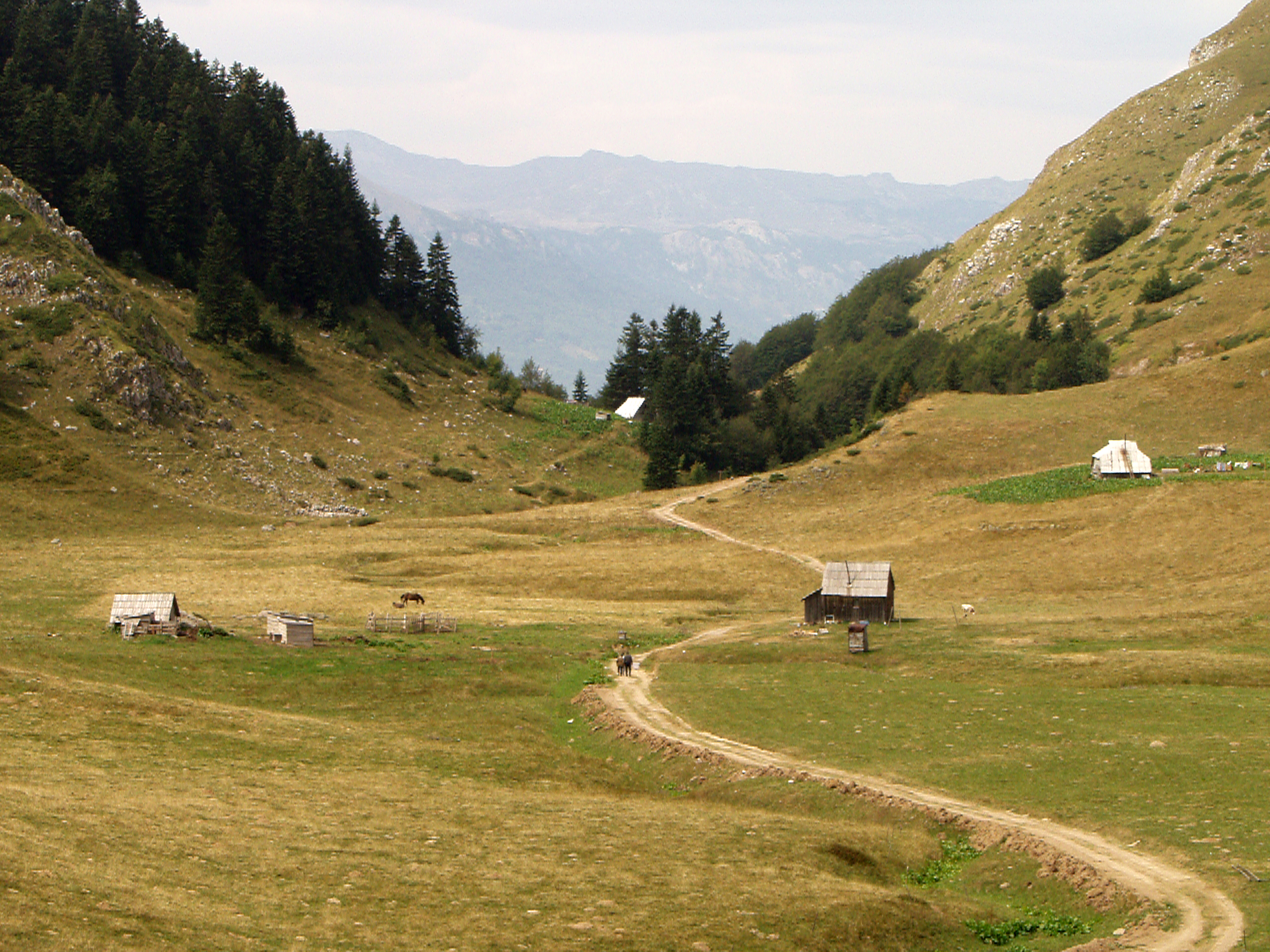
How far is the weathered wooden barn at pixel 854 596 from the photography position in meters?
61.8

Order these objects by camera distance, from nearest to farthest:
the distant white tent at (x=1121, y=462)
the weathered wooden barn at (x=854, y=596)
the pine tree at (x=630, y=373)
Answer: the weathered wooden barn at (x=854, y=596) < the distant white tent at (x=1121, y=462) < the pine tree at (x=630, y=373)

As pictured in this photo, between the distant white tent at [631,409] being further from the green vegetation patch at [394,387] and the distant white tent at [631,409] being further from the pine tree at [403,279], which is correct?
the green vegetation patch at [394,387]

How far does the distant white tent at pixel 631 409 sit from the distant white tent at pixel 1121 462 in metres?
74.4

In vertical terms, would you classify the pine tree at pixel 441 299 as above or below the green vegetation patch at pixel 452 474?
above

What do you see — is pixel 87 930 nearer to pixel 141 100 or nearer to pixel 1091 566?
pixel 1091 566

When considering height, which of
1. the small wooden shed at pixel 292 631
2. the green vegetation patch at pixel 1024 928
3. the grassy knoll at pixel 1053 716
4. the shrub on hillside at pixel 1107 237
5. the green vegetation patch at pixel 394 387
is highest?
the shrub on hillside at pixel 1107 237

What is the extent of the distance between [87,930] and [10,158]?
127 metres

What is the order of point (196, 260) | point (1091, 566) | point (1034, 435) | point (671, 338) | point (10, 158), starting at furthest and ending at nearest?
point (671, 338)
point (196, 260)
point (10, 158)
point (1034, 435)
point (1091, 566)

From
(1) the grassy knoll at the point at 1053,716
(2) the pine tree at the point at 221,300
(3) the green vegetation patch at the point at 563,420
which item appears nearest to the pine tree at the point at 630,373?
(3) the green vegetation patch at the point at 563,420

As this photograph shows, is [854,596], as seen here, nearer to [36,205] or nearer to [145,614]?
[145,614]

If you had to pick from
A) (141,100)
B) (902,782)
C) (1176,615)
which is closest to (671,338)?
(141,100)

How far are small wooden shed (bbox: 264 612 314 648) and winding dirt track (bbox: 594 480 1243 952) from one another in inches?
582

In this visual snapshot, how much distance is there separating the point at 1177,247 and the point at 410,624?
13909cm

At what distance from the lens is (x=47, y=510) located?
82.8 meters
